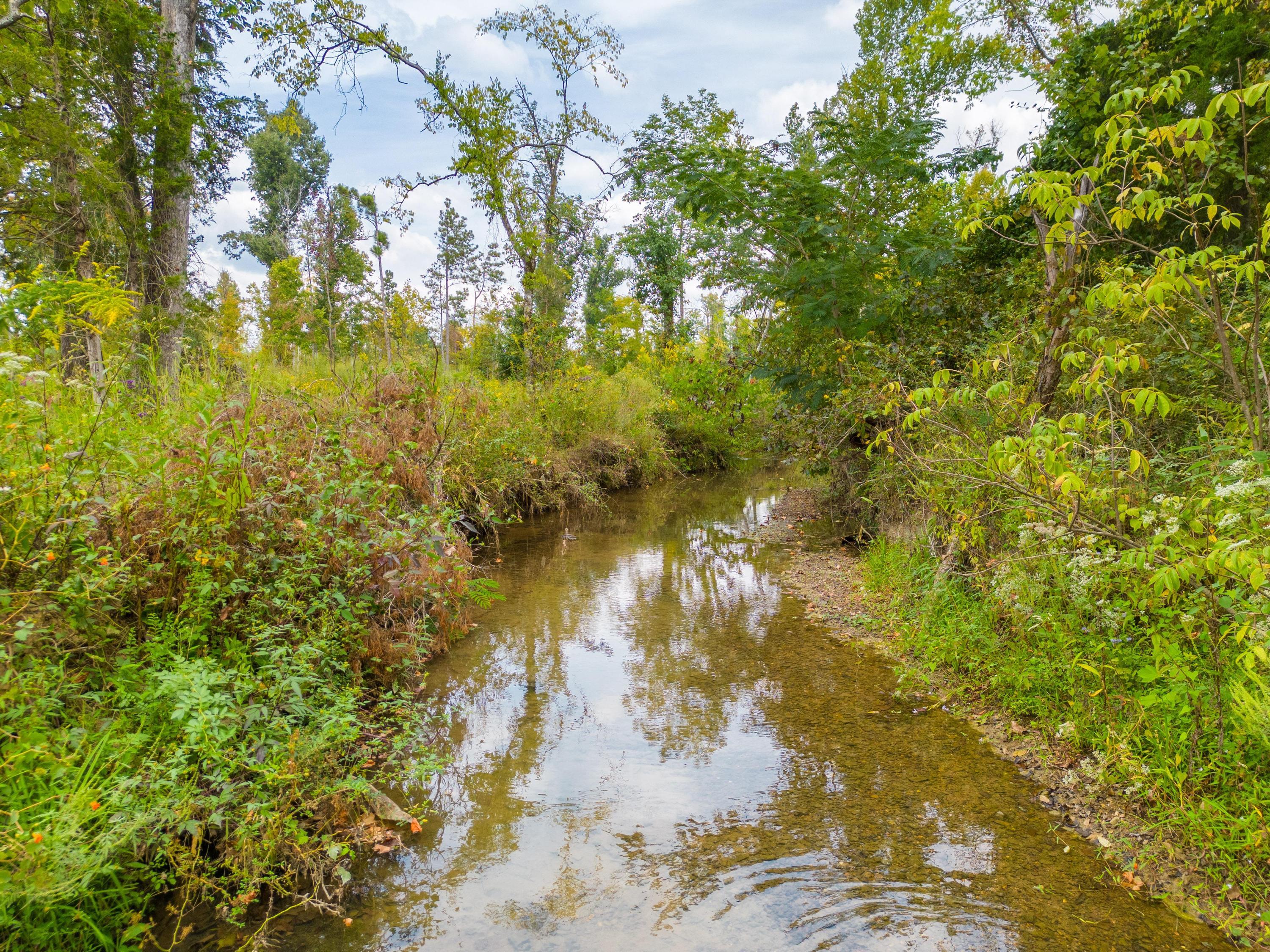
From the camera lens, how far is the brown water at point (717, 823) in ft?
7.83

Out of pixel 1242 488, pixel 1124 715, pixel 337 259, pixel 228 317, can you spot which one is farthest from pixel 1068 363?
pixel 337 259

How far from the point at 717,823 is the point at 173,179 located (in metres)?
8.44

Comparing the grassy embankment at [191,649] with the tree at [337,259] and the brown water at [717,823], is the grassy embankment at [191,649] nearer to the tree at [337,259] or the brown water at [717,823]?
the brown water at [717,823]

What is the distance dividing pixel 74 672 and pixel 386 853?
1472 millimetres

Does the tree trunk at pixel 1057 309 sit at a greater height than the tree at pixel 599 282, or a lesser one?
lesser

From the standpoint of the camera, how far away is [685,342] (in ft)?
60.8

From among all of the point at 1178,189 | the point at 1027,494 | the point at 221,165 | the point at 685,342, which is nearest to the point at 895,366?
the point at 1178,189

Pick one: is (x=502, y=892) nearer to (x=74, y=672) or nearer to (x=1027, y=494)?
(x=74, y=672)

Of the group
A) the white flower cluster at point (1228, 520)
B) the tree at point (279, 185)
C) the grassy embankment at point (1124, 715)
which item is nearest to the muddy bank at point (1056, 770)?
the grassy embankment at point (1124, 715)

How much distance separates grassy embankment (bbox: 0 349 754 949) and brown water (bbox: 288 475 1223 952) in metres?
0.45

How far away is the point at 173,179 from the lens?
6969 mm

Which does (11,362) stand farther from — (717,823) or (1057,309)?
(1057,309)

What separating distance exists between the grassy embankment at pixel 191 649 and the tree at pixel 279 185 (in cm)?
2870

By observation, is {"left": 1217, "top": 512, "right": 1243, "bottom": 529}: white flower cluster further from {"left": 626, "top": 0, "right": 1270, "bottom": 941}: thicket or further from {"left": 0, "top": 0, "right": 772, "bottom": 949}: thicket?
{"left": 0, "top": 0, "right": 772, "bottom": 949}: thicket
